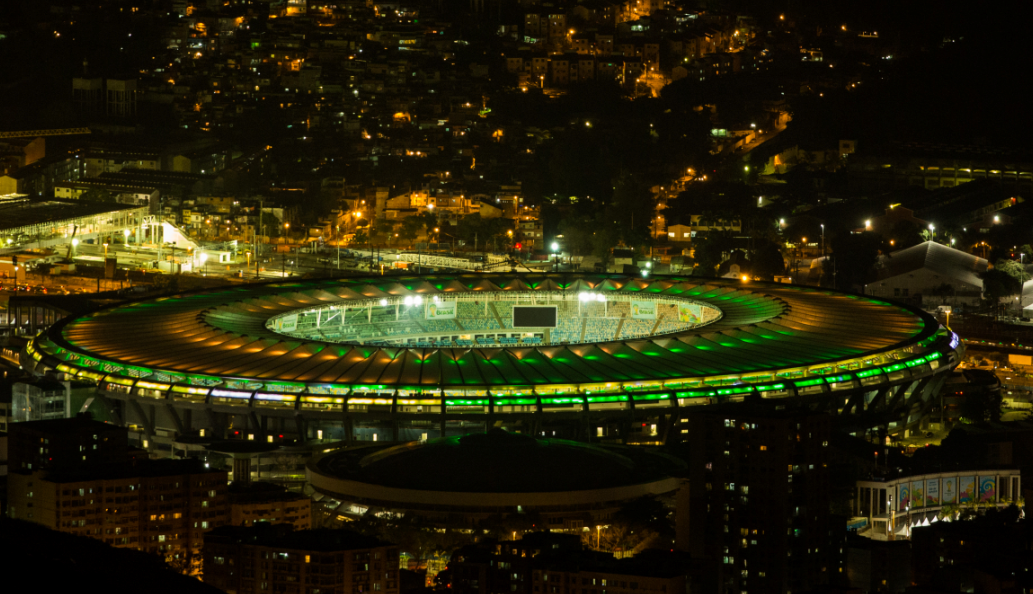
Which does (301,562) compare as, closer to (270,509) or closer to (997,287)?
(270,509)

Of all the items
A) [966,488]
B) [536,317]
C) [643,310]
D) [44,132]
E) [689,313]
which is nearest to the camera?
[966,488]

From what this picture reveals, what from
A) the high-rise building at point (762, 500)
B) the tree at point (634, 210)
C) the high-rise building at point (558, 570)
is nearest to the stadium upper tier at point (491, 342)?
the high-rise building at point (762, 500)

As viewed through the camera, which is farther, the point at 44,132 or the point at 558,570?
the point at 44,132

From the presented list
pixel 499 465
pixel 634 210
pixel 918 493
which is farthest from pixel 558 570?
pixel 634 210

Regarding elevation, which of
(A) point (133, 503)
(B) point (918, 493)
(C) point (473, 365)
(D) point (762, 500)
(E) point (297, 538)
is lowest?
(B) point (918, 493)

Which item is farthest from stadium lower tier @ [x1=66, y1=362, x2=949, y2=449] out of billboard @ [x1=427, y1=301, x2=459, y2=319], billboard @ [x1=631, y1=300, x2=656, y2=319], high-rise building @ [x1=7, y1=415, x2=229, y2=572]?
billboard @ [x1=427, y1=301, x2=459, y2=319]

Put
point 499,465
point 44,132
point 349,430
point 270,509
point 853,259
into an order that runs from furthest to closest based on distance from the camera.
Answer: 1. point 44,132
2. point 853,259
3. point 349,430
4. point 499,465
5. point 270,509

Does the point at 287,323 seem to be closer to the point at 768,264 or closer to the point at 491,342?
the point at 491,342

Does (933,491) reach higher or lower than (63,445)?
lower
